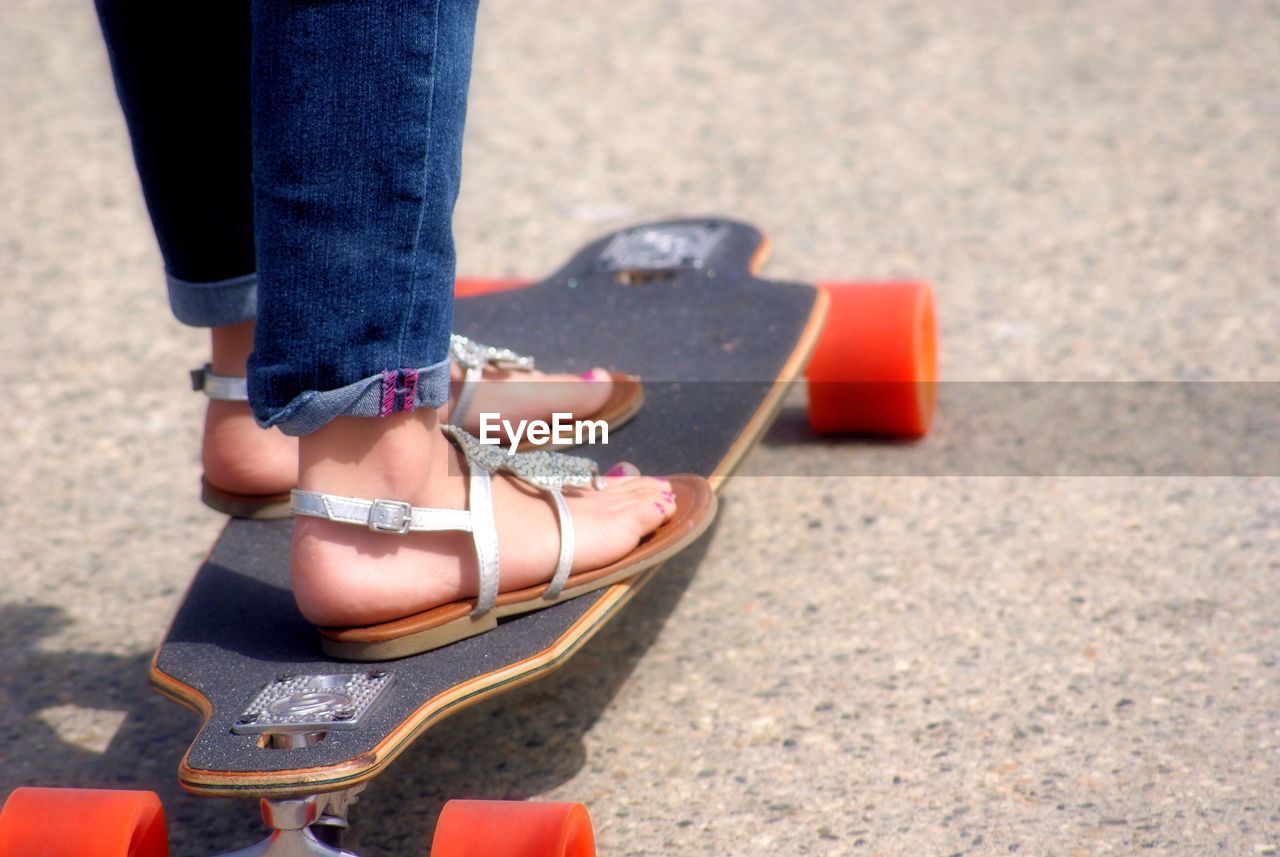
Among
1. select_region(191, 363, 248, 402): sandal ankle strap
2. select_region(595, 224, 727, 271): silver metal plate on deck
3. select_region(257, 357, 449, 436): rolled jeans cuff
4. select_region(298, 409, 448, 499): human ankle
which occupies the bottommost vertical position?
select_region(595, 224, 727, 271): silver metal plate on deck

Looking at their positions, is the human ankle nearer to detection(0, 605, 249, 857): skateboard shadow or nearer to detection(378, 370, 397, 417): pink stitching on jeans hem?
detection(378, 370, 397, 417): pink stitching on jeans hem

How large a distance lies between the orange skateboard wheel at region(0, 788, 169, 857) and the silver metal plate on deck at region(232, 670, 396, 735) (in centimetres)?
12

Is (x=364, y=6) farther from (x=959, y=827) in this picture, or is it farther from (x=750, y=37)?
(x=750, y=37)

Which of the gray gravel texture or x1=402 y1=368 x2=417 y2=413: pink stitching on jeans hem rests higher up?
x1=402 y1=368 x2=417 y2=413: pink stitching on jeans hem

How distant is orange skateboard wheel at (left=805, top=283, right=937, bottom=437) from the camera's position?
2262 millimetres

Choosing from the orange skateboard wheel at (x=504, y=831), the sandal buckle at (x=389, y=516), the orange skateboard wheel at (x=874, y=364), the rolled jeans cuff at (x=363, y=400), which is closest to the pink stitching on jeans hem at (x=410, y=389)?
the rolled jeans cuff at (x=363, y=400)

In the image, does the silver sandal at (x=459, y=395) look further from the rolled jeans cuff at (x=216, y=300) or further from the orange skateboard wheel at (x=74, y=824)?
the orange skateboard wheel at (x=74, y=824)

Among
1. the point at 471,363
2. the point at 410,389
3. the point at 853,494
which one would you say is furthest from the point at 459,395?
the point at 853,494

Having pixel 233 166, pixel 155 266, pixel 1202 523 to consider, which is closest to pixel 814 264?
pixel 1202 523

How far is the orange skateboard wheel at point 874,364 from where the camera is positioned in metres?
2.26

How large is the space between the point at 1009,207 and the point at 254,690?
2294mm

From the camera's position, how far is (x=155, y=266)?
123 inches

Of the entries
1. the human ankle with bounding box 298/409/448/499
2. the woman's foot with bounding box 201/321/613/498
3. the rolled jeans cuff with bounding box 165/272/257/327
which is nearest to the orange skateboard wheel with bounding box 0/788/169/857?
the human ankle with bounding box 298/409/448/499

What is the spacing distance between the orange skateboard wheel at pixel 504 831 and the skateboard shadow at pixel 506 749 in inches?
10.1
